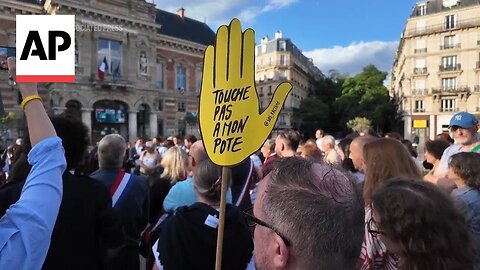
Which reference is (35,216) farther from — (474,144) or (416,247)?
(474,144)

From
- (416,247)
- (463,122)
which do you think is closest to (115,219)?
(416,247)

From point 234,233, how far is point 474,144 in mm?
4003

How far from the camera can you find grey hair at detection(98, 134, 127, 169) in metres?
3.59

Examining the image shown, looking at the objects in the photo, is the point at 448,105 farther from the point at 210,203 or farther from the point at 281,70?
the point at 210,203

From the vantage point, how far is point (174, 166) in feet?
16.8

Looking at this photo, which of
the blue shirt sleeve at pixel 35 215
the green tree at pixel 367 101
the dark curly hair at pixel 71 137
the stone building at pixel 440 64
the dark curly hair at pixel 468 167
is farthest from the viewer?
the green tree at pixel 367 101

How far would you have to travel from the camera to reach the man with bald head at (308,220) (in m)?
1.32

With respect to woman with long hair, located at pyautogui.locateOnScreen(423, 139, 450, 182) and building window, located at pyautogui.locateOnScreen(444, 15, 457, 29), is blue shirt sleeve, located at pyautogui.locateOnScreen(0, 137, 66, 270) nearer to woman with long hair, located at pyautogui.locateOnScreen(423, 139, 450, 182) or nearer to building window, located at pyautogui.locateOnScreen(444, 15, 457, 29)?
woman with long hair, located at pyautogui.locateOnScreen(423, 139, 450, 182)

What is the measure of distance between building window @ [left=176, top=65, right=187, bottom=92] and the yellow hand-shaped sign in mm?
38123

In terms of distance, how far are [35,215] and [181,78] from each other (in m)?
39.4

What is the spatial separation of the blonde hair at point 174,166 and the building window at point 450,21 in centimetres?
5039

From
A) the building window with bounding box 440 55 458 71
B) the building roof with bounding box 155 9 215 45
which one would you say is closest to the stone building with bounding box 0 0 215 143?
the building roof with bounding box 155 9 215 45

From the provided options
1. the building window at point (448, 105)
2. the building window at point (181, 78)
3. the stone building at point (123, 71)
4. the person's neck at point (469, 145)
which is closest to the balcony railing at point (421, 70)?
the building window at point (448, 105)

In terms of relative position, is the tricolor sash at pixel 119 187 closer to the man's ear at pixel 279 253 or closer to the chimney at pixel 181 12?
the man's ear at pixel 279 253
